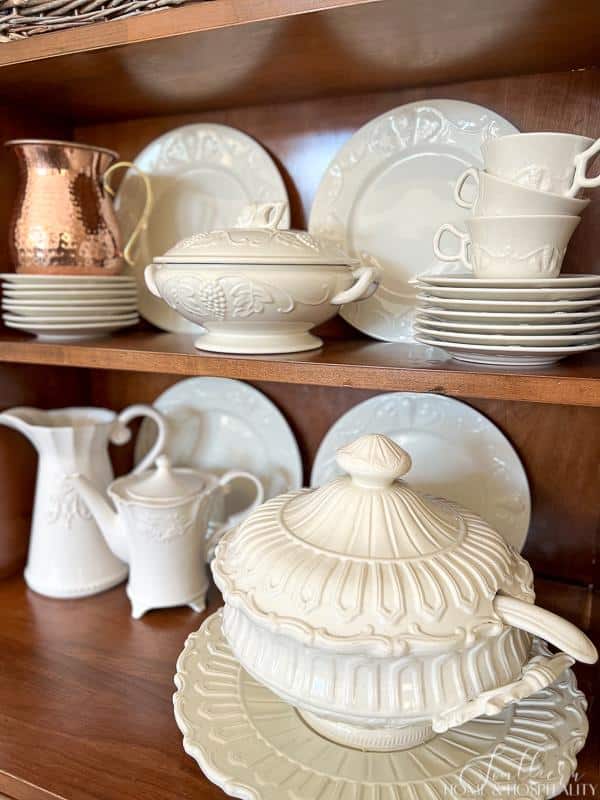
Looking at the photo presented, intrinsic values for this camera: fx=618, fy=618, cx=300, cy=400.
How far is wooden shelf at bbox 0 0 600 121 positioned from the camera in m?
0.59

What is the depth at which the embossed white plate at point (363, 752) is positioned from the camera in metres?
0.57

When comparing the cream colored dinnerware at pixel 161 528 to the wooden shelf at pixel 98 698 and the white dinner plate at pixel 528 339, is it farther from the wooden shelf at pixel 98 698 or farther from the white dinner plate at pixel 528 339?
the white dinner plate at pixel 528 339

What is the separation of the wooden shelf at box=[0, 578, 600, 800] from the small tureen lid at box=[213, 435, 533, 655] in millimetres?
200

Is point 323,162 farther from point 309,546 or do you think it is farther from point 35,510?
point 35,510

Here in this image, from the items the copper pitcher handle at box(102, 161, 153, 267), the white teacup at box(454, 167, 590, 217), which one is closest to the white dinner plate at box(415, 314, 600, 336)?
the white teacup at box(454, 167, 590, 217)

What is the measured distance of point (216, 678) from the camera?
0.71 meters

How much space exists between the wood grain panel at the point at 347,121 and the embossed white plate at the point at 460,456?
0.81 feet

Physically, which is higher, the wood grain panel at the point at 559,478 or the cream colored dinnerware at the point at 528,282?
the cream colored dinnerware at the point at 528,282

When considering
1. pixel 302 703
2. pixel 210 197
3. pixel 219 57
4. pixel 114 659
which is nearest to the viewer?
pixel 302 703

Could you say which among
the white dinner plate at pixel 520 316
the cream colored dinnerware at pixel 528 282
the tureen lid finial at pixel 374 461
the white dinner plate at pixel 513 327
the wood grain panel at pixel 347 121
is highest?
the wood grain panel at pixel 347 121

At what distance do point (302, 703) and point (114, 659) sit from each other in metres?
0.34

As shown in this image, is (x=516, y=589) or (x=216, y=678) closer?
(x=516, y=589)

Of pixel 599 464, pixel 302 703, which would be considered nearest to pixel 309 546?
pixel 302 703

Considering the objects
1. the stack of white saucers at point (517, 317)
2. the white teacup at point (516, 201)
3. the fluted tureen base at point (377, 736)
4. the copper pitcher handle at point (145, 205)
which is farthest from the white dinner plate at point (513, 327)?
the copper pitcher handle at point (145, 205)
